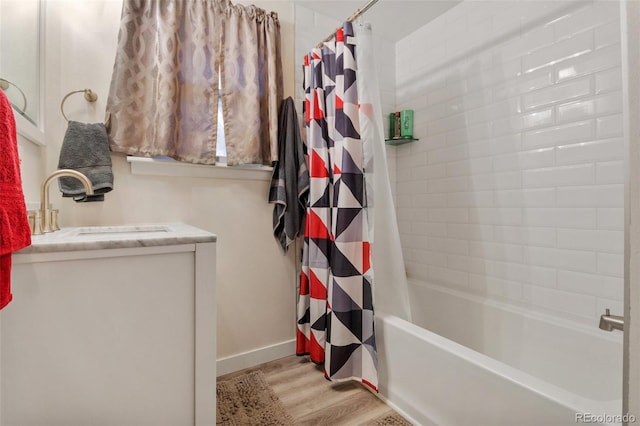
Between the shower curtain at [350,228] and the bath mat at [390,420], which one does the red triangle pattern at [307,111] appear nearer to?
the shower curtain at [350,228]

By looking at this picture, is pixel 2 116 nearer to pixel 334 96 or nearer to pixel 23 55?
pixel 23 55

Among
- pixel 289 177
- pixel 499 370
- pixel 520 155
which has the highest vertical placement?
pixel 520 155

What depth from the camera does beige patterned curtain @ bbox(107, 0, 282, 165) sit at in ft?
4.28

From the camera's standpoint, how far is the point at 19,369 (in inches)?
26.4


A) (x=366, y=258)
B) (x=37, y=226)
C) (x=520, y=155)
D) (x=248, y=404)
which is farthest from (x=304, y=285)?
(x=520, y=155)

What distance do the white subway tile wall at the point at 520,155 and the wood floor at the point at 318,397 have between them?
93 centimetres

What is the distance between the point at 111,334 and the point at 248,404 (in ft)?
2.67

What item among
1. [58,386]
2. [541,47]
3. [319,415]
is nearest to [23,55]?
[58,386]

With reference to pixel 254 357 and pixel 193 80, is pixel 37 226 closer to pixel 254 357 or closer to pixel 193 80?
pixel 193 80

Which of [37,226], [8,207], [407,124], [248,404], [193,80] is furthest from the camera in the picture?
[407,124]

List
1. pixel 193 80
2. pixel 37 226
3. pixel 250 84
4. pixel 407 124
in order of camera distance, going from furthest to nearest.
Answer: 1. pixel 407 124
2. pixel 250 84
3. pixel 193 80
4. pixel 37 226

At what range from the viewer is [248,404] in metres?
1.30

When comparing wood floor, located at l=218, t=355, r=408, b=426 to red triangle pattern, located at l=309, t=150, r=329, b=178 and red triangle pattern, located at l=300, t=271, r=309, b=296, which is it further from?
red triangle pattern, located at l=309, t=150, r=329, b=178

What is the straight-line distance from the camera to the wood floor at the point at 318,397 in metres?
1.21
